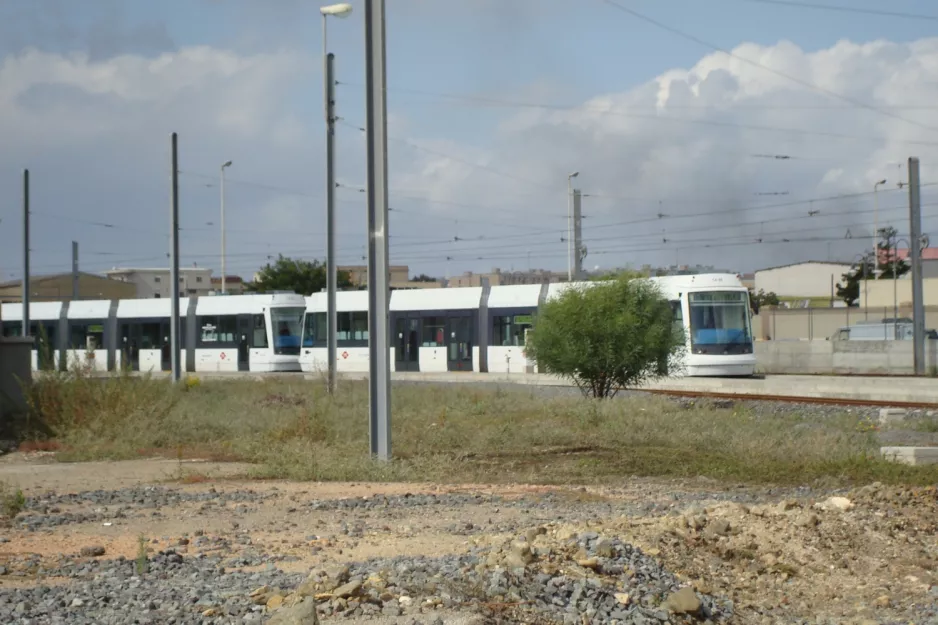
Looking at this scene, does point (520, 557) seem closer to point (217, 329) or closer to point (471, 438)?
point (471, 438)

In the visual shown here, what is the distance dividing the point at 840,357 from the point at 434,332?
15.1 m

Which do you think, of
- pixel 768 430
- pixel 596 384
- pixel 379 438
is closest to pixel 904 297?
pixel 596 384

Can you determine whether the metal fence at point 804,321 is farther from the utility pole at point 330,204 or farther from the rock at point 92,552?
the rock at point 92,552

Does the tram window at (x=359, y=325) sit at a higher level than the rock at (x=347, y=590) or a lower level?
higher

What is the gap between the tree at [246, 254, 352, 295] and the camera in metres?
88.8

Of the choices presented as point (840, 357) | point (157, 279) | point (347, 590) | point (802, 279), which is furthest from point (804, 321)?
point (157, 279)

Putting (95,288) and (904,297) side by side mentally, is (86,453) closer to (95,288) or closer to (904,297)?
(904,297)

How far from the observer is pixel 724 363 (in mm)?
32375

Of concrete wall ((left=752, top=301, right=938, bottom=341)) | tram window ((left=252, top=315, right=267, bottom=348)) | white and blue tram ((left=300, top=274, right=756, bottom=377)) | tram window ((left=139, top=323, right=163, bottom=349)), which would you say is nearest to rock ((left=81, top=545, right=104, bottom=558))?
white and blue tram ((left=300, top=274, right=756, bottom=377))

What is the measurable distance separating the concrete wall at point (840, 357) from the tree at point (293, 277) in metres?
50.5

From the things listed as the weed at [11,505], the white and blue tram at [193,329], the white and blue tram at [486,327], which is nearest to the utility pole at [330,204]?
the white and blue tram at [486,327]

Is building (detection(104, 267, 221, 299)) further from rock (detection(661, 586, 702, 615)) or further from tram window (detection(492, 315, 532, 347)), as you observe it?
rock (detection(661, 586, 702, 615))

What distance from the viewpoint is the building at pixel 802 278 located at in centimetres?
11294

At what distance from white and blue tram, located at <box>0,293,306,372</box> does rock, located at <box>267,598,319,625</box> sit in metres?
36.8
